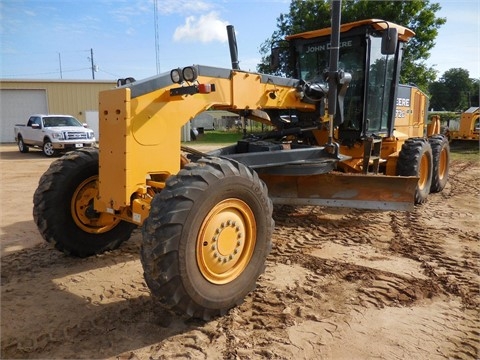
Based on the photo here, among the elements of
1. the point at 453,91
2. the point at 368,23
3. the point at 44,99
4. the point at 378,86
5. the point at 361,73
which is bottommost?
the point at 378,86

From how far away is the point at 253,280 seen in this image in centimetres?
349

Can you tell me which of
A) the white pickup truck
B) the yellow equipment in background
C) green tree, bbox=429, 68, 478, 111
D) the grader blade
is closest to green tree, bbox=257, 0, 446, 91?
the yellow equipment in background

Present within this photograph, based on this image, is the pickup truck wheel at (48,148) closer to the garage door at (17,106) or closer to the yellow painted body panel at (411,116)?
the garage door at (17,106)

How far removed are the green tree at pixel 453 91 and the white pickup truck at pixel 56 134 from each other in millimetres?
59323

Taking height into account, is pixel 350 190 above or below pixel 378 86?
below

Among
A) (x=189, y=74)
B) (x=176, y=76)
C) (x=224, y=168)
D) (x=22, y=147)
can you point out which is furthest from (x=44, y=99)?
(x=224, y=168)

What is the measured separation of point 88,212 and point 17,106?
23991 mm

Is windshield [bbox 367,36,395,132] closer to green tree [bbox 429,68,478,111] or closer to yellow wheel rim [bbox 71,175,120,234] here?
yellow wheel rim [bbox 71,175,120,234]

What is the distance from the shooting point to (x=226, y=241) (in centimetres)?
334

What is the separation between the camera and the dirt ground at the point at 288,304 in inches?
114

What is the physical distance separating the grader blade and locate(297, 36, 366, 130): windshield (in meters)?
1.27

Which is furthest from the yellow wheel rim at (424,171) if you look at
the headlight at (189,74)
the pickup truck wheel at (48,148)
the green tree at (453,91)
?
the green tree at (453,91)

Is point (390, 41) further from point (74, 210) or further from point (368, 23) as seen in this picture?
point (74, 210)

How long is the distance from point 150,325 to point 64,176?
197 cm
